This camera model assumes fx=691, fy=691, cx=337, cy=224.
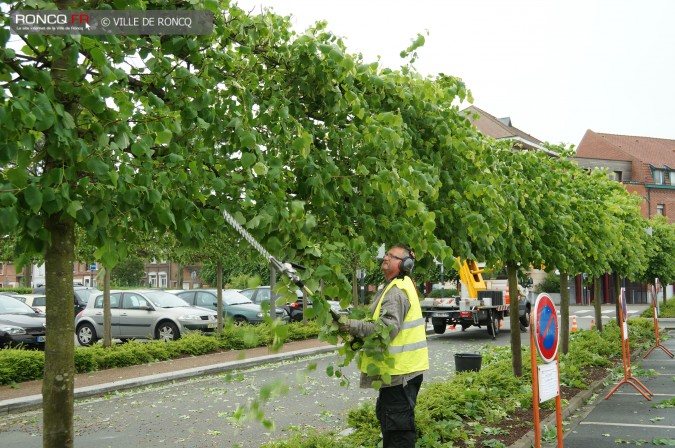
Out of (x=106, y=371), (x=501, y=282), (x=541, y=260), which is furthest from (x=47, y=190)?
(x=501, y=282)

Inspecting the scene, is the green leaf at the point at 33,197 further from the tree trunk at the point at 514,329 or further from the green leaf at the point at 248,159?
the tree trunk at the point at 514,329

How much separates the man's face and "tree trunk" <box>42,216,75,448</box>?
7.29 ft

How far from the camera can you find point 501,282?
82.0ft

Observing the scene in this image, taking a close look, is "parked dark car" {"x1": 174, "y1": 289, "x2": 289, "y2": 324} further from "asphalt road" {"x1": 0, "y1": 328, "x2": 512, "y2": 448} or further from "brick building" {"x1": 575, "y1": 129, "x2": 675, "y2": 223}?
"brick building" {"x1": 575, "y1": 129, "x2": 675, "y2": 223}

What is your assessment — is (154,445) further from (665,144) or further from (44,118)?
(665,144)

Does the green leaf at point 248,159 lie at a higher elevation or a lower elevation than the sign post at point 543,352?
higher

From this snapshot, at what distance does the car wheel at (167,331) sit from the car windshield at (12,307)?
307 cm

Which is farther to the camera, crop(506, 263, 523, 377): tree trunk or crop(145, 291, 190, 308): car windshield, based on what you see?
crop(145, 291, 190, 308): car windshield

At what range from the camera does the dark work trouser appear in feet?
16.8

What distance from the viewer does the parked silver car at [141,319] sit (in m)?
17.9

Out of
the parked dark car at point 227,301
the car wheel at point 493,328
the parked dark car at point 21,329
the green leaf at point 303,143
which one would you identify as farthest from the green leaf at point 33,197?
the car wheel at point 493,328

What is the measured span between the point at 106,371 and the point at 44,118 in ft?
36.8

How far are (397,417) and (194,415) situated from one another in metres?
5.13

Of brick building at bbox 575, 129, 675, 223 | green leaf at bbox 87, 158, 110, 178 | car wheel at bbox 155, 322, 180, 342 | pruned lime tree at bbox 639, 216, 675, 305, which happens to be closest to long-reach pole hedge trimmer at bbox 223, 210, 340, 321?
green leaf at bbox 87, 158, 110, 178
